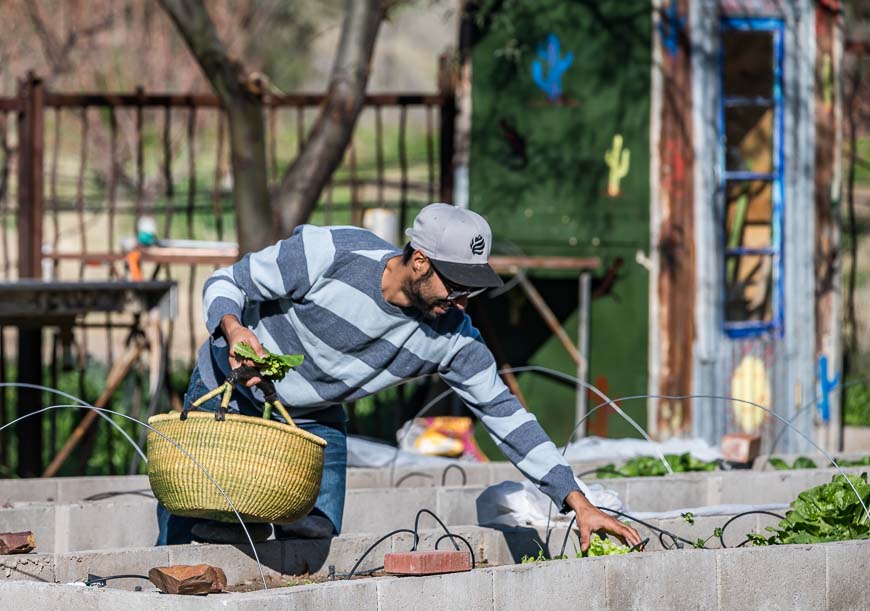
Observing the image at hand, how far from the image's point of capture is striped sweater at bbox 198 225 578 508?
4.52m

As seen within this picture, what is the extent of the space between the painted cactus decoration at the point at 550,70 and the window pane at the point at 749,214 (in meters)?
1.51

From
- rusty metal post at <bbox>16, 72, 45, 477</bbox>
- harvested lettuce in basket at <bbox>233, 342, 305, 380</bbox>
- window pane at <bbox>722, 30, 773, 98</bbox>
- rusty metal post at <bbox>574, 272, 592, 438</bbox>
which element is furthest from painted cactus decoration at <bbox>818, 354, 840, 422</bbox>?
harvested lettuce in basket at <bbox>233, 342, 305, 380</bbox>

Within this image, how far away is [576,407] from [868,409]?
3.56m

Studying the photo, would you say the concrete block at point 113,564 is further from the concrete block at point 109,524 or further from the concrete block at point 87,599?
the concrete block at point 109,524

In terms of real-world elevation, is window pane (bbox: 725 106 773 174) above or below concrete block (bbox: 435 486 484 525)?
above

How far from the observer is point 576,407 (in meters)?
10.0

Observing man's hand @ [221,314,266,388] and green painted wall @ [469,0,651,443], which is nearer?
man's hand @ [221,314,266,388]

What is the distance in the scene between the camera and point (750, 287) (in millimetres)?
10062

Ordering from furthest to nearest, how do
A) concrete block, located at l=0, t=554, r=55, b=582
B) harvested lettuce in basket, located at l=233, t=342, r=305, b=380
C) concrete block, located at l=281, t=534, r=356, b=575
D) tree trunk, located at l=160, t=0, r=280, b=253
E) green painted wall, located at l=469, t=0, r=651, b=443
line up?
green painted wall, located at l=469, t=0, r=651, b=443 < tree trunk, located at l=160, t=0, r=280, b=253 < concrete block, located at l=281, t=534, r=356, b=575 < concrete block, located at l=0, t=554, r=55, b=582 < harvested lettuce in basket, located at l=233, t=342, r=305, b=380

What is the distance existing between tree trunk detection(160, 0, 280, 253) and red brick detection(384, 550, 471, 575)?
13.1ft

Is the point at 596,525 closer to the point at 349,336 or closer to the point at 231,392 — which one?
the point at 349,336

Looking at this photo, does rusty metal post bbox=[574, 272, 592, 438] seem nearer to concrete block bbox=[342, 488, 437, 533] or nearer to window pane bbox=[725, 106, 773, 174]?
window pane bbox=[725, 106, 773, 174]

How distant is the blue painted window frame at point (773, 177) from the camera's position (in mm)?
9789

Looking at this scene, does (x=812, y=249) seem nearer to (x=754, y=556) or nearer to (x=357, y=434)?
(x=357, y=434)
